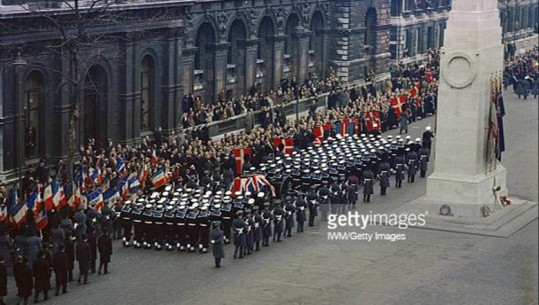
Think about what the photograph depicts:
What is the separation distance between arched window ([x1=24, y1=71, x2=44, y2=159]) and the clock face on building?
44.8ft

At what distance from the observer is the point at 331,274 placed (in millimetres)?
31344

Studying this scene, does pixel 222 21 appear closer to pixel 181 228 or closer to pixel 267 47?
pixel 267 47

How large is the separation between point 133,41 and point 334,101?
57.0 feet

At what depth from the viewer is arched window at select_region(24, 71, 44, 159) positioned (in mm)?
41719

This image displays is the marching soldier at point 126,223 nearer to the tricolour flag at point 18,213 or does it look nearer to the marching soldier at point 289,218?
the tricolour flag at point 18,213

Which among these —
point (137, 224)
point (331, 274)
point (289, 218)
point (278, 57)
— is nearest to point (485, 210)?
point (289, 218)

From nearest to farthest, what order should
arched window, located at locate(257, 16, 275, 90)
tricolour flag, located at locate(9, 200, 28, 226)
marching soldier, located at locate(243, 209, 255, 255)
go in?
tricolour flag, located at locate(9, 200, 28, 226) → marching soldier, located at locate(243, 209, 255, 255) → arched window, located at locate(257, 16, 275, 90)

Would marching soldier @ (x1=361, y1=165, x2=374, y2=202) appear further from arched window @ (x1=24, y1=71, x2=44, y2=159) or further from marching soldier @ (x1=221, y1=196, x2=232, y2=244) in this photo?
arched window @ (x1=24, y1=71, x2=44, y2=159)

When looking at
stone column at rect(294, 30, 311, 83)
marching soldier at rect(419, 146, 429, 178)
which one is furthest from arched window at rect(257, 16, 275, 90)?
marching soldier at rect(419, 146, 429, 178)

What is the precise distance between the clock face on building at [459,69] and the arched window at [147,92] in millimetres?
14627

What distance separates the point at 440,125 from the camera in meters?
39.2

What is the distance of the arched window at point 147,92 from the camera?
161 ft

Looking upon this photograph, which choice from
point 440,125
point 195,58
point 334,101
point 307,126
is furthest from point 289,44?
point 440,125

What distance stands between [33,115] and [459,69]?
47.1 feet
